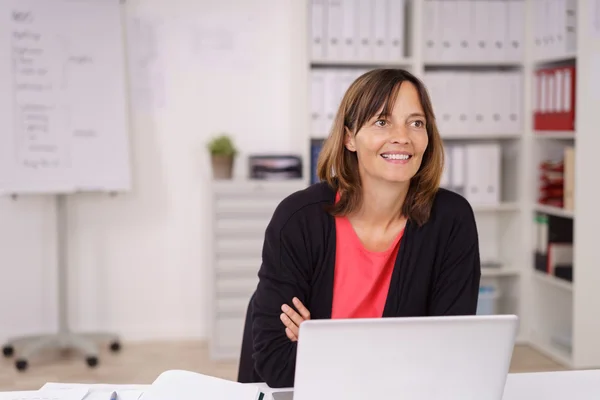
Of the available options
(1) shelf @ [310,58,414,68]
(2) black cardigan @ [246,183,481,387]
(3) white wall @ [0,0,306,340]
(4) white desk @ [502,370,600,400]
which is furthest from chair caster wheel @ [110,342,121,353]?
(4) white desk @ [502,370,600,400]

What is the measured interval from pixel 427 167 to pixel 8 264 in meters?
3.01

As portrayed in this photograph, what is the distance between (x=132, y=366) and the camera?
3.98m

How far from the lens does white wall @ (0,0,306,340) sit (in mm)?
4320

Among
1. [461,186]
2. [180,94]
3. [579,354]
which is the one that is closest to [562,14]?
[461,186]

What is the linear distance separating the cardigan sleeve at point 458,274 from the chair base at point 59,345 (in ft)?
8.20

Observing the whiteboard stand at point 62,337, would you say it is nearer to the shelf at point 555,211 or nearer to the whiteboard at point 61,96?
the whiteboard at point 61,96

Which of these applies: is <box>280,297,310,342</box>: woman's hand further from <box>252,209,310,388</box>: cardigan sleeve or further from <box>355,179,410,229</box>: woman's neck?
<box>355,179,410,229</box>: woman's neck

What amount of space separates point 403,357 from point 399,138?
701 mm

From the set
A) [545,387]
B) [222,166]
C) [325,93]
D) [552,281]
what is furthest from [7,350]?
[545,387]

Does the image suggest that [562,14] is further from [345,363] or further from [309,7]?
[345,363]

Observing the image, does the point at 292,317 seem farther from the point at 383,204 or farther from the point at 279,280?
the point at 383,204

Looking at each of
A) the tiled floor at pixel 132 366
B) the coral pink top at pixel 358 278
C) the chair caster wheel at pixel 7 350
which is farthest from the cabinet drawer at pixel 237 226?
the coral pink top at pixel 358 278

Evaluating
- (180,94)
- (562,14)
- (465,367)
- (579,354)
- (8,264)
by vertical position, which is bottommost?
(579,354)

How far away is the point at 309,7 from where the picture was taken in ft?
13.3
